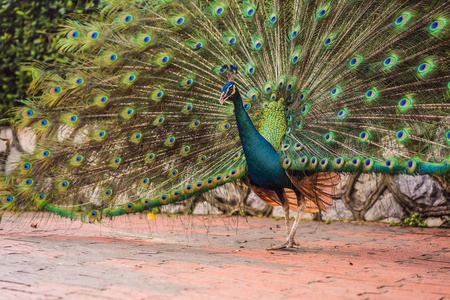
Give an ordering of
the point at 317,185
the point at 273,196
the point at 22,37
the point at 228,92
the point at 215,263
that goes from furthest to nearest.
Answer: the point at 22,37 → the point at 273,196 → the point at 317,185 → the point at 228,92 → the point at 215,263

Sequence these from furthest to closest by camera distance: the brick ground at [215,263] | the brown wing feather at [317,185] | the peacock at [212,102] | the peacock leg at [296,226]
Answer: the peacock leg at [296,226], the brown wing feather at [317,185], the peacock at [212,102], the brick ground at [215,263]

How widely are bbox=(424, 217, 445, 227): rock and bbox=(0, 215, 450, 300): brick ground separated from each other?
0.45 metres

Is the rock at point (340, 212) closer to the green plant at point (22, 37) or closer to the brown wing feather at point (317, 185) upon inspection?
the brown wing feather at point (317, 185)

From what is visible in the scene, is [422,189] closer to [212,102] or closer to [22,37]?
[212,102]

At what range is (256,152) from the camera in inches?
167

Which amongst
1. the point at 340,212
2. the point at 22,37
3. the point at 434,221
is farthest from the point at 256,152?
the point at 22,37

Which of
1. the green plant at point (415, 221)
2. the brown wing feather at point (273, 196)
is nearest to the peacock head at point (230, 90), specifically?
the brown wing feather at point (273, 196)

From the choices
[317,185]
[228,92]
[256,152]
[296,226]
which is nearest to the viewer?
[228,92]

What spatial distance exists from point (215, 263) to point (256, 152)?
3.29 feet

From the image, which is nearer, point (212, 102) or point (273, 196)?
point (212, 102)

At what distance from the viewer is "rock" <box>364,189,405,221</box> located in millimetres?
6816

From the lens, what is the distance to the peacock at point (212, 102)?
4238 mm

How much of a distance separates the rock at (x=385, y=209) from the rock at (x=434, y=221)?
33 centimetres

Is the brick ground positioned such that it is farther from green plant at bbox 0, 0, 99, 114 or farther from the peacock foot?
green plant at bbox 0, 0, 99, 114
